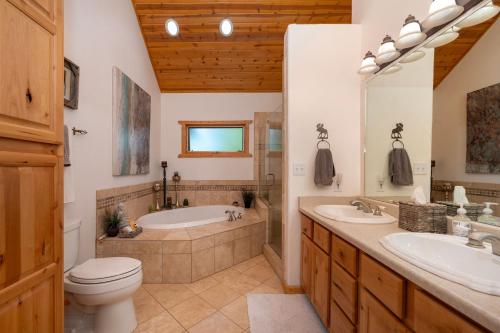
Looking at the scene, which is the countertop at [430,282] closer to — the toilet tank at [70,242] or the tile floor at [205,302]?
the tile floor at [205,302]

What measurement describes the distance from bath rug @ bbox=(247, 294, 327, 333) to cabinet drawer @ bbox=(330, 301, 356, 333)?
1.07 ft

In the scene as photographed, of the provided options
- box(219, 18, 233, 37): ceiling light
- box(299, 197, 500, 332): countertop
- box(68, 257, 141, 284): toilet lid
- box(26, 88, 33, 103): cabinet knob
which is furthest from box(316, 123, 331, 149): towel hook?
box(26, 88, 33, 103): cabinet knob

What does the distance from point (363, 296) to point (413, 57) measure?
153cm

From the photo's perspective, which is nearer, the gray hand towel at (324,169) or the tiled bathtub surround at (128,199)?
the gray hand towel at (324,169)

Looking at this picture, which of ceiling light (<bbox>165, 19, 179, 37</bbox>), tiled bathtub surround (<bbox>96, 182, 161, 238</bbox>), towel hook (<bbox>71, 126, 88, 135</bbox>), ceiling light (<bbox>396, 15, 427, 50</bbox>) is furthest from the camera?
ceiling light (<bbox>165, 19, 179, 37</bbox>)

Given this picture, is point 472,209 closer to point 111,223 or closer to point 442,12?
point 442,12

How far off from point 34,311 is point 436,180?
→ 2.10 m

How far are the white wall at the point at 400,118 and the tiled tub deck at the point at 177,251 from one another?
162cm

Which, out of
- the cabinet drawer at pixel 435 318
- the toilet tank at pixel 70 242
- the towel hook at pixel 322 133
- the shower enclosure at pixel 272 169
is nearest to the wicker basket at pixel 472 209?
the cabinet drawer at pixel 435 318

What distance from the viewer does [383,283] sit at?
96cm

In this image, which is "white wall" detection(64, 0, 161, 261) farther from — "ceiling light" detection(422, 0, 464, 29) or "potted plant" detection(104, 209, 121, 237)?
"ceiling light" detection(422, 0, 464, 29)

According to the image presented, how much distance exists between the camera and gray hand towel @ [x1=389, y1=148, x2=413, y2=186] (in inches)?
63.2

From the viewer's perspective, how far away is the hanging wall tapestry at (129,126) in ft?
8.07

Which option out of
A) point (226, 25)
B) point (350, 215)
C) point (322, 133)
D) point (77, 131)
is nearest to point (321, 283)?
point (350, 215)
